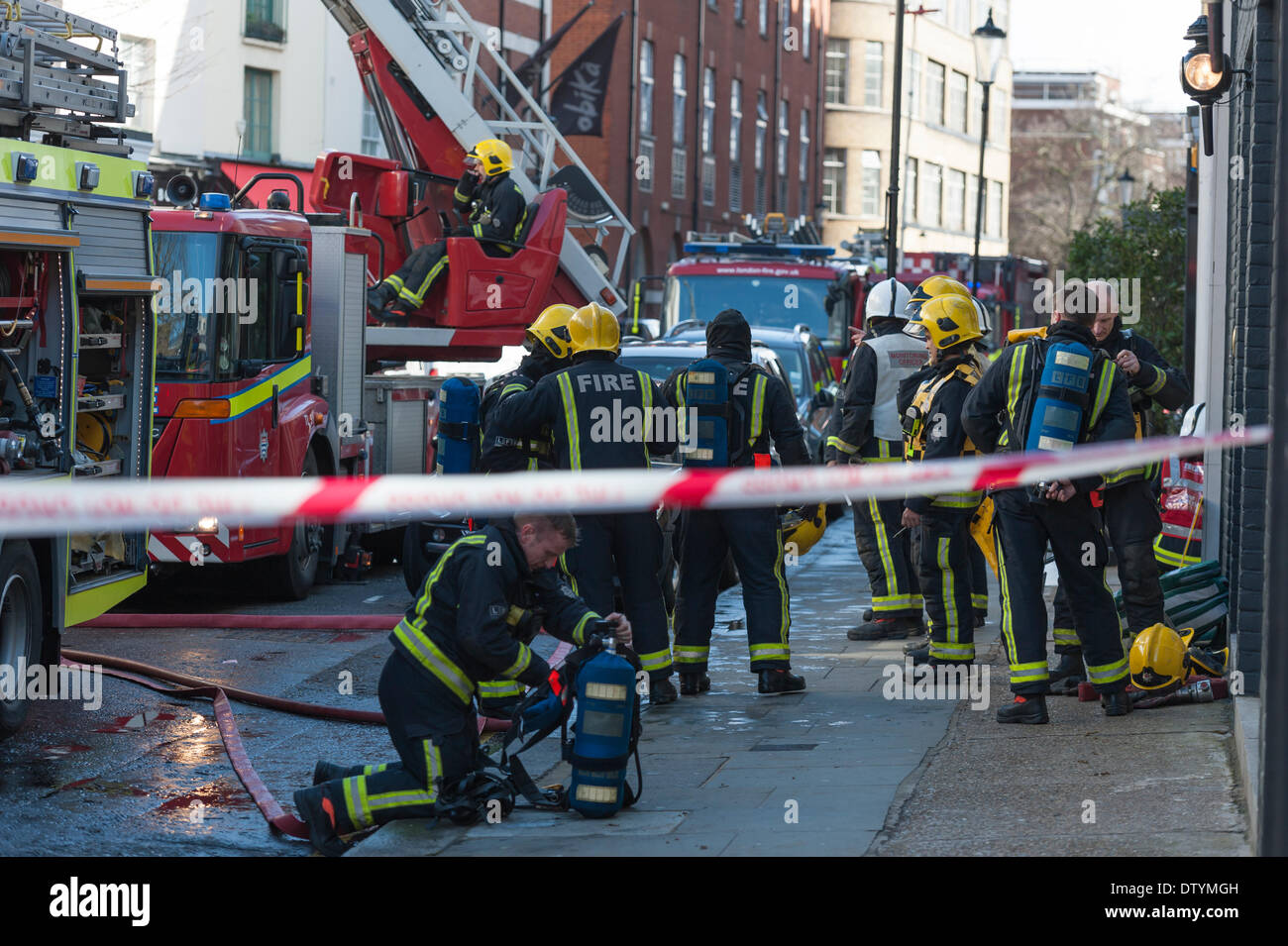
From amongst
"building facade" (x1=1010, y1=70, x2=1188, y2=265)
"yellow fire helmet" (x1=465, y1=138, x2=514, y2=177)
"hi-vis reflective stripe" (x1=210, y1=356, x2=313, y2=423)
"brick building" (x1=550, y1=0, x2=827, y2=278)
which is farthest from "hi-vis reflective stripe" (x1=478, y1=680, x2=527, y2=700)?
"building facade" (x1=1010, y1=70, x2=1188, y2=265)

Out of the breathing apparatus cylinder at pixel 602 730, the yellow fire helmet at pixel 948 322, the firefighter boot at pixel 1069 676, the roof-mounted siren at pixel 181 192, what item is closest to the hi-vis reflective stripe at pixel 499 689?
the breathing apparatus cylinder at pixel 602 730

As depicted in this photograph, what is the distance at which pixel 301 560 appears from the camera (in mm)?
12555

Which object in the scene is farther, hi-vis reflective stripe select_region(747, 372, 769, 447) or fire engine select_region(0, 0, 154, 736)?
hi-vis reflective stripe select_region(747, 372, 769, 447)

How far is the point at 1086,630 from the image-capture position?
785cm

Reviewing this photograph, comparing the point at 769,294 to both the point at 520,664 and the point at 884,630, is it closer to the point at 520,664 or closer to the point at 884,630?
the point at 884,630

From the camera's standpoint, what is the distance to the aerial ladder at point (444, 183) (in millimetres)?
14477

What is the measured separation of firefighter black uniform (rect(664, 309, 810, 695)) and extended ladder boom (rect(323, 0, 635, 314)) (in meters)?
6.61

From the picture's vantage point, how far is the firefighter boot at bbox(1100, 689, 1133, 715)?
7902 mm

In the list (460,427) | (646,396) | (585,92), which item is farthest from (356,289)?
(585,92)

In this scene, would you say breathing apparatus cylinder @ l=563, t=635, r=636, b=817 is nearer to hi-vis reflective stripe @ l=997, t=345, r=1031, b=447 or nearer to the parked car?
hi-vis reflective stripe @ l=997, t=345, r=1031, b=447

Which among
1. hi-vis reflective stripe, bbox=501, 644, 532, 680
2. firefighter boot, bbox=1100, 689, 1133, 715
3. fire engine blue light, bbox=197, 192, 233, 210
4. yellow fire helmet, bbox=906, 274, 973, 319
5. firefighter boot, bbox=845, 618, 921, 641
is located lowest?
firefighter boot, bbox=845, 618, 921, 641

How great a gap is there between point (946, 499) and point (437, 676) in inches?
137

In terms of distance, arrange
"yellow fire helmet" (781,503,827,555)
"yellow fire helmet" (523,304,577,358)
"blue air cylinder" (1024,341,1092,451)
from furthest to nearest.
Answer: "yellow fire helmet" (781,503,827,555), "yellow fire helmet" (523,304,577,358), "blue air cylinder" (1024,341,1092,451)
